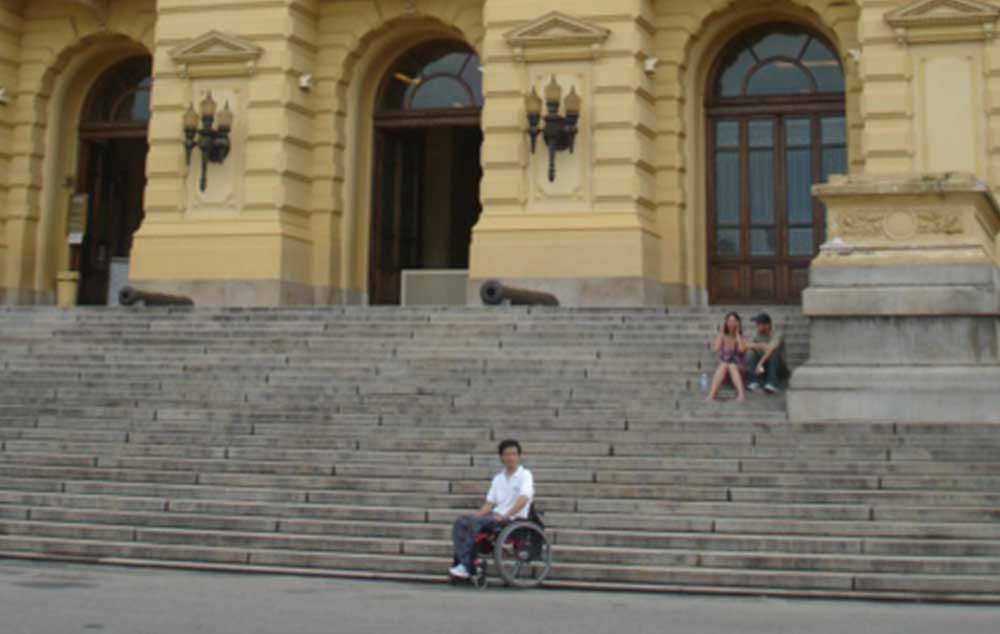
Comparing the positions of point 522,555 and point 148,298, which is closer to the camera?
point 522,555

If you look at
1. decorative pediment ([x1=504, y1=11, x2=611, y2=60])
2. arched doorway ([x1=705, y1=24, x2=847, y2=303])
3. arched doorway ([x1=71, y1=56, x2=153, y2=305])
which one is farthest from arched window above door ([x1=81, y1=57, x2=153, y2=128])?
arched doorway ([x1=705, y1=24, x2=847, y2=303])

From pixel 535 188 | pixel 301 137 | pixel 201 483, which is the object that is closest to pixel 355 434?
pixel 201 483

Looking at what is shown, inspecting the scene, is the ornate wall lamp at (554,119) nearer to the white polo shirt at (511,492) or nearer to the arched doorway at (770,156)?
the arched doorway at (770,156)

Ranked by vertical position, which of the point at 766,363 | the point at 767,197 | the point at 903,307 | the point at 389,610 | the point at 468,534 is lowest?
the point at 389,610

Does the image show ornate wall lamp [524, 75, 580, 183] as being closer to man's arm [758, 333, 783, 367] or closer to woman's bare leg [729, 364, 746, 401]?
man's arm [758, 333, 783, 367]

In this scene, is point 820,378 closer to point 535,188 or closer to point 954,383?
point 954,383

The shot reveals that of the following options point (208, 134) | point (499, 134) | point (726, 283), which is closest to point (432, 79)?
point (499, 134)

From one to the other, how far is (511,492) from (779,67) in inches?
635

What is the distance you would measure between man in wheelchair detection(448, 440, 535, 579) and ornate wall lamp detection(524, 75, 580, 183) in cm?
1249

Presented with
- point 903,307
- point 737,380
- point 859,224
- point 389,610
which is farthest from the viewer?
point 737,380

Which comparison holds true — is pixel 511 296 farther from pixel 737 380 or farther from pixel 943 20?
pixel 943 20

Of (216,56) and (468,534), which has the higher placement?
(216,56)

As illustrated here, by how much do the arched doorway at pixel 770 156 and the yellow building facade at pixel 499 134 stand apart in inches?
1.7

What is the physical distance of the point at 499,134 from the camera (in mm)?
23297
